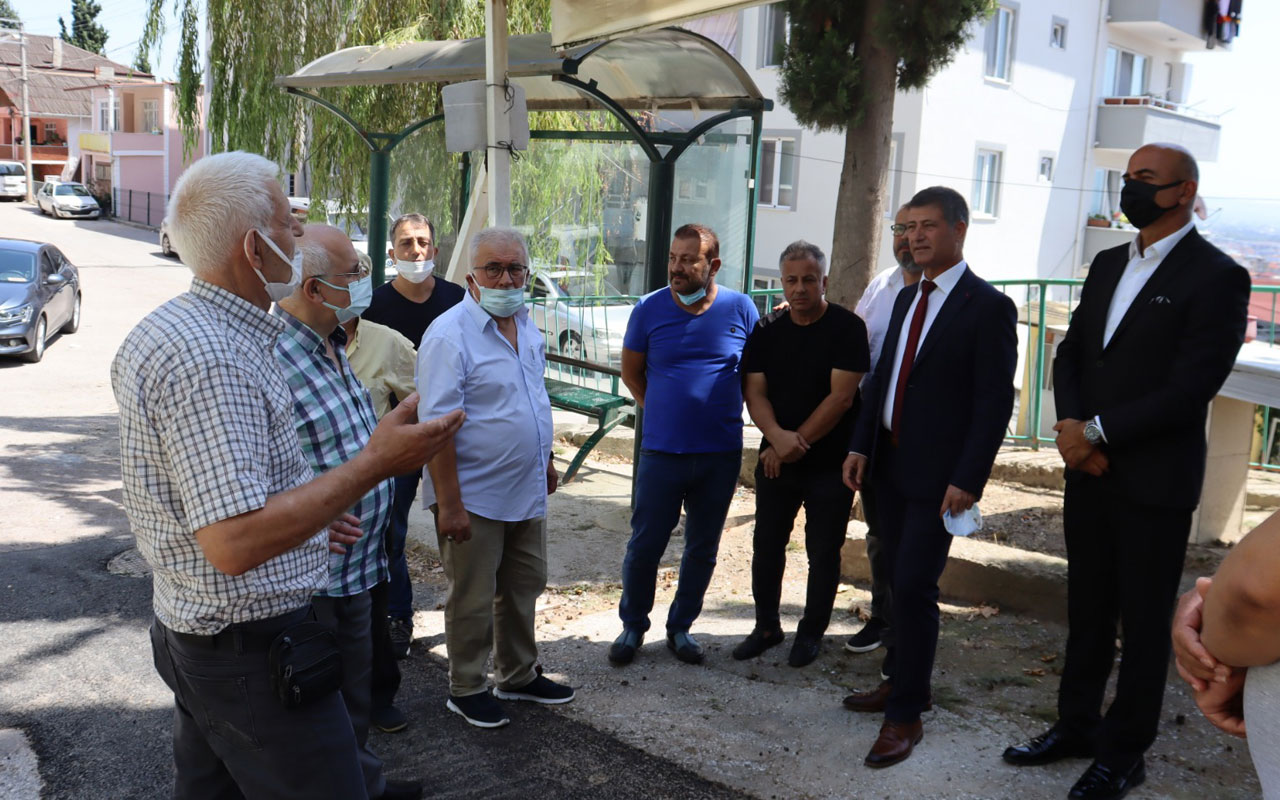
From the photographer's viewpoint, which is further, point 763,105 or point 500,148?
point 763,105

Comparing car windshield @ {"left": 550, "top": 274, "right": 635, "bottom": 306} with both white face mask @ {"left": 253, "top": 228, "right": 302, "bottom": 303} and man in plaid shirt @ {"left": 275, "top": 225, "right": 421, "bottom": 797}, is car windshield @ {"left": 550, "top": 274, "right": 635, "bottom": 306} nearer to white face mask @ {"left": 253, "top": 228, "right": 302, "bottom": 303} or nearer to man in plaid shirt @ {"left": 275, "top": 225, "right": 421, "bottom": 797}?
man in plaid shirt @ {"left": 275, "top": 225, "right": 421, "bottom": 797}

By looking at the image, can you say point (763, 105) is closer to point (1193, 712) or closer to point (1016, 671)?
point (1016, 671)

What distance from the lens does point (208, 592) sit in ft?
7.70

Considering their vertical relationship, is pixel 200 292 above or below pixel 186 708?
above

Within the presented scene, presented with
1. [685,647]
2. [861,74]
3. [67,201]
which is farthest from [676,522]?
[67,201]

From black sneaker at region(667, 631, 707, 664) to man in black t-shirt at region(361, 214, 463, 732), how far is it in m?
1.25

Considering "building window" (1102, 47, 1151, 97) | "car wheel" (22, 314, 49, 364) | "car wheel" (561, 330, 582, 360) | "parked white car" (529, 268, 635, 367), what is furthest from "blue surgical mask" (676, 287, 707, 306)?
"building window" (1102, 47, 1151, 97)

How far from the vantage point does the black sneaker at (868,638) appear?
17.0ft

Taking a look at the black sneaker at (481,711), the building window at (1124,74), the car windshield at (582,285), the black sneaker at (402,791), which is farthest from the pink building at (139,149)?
the black sneaker at (402,791)

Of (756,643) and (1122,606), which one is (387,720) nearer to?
(756,643)

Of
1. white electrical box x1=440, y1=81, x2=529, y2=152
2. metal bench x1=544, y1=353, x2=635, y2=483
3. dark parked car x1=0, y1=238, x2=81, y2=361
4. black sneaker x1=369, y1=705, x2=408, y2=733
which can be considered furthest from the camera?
dark parked car x1=0, y1=238, x2=81, y2=361

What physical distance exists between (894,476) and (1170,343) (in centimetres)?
108

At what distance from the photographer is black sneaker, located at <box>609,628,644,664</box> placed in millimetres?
5094

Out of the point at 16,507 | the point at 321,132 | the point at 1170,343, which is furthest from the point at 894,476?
the point at 321,132
